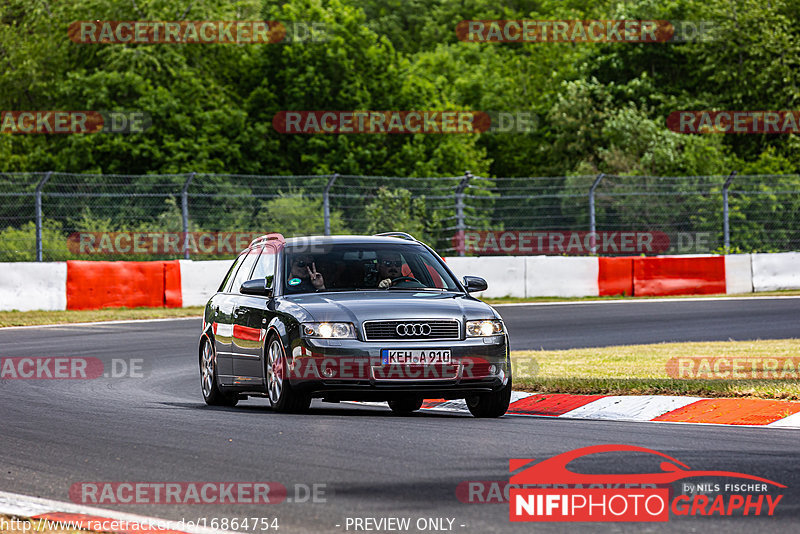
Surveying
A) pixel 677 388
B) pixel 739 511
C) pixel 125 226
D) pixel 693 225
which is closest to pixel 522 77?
pixel 693 225

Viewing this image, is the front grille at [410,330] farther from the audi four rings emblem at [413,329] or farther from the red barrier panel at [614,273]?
the red barrier panel at [614,273]

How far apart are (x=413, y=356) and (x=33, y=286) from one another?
15633 millimetres

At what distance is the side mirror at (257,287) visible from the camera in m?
10.5

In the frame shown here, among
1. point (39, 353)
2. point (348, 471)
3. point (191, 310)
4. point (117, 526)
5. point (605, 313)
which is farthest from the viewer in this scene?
point (191, 310)

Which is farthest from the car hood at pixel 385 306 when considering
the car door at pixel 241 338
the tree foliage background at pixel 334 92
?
the tree foliage background at pixel 334 92

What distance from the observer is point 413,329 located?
31.5ft

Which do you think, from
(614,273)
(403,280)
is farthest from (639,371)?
(614,273)

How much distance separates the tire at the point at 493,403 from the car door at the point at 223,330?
7.42 feet

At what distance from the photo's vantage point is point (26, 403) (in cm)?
1101

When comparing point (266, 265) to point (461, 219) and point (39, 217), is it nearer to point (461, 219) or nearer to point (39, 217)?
point (39, 217)

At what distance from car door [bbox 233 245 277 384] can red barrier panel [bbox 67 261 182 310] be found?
13.4 meters

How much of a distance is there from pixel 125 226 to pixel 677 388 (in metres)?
16.8

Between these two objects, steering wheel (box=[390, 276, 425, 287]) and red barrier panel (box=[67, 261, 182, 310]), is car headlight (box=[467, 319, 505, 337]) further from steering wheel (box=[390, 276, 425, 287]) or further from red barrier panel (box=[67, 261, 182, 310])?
red barrier panel (box=[67, 261, 182, 310])

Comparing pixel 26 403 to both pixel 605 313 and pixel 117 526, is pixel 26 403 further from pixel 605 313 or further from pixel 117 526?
pixel 605 313
